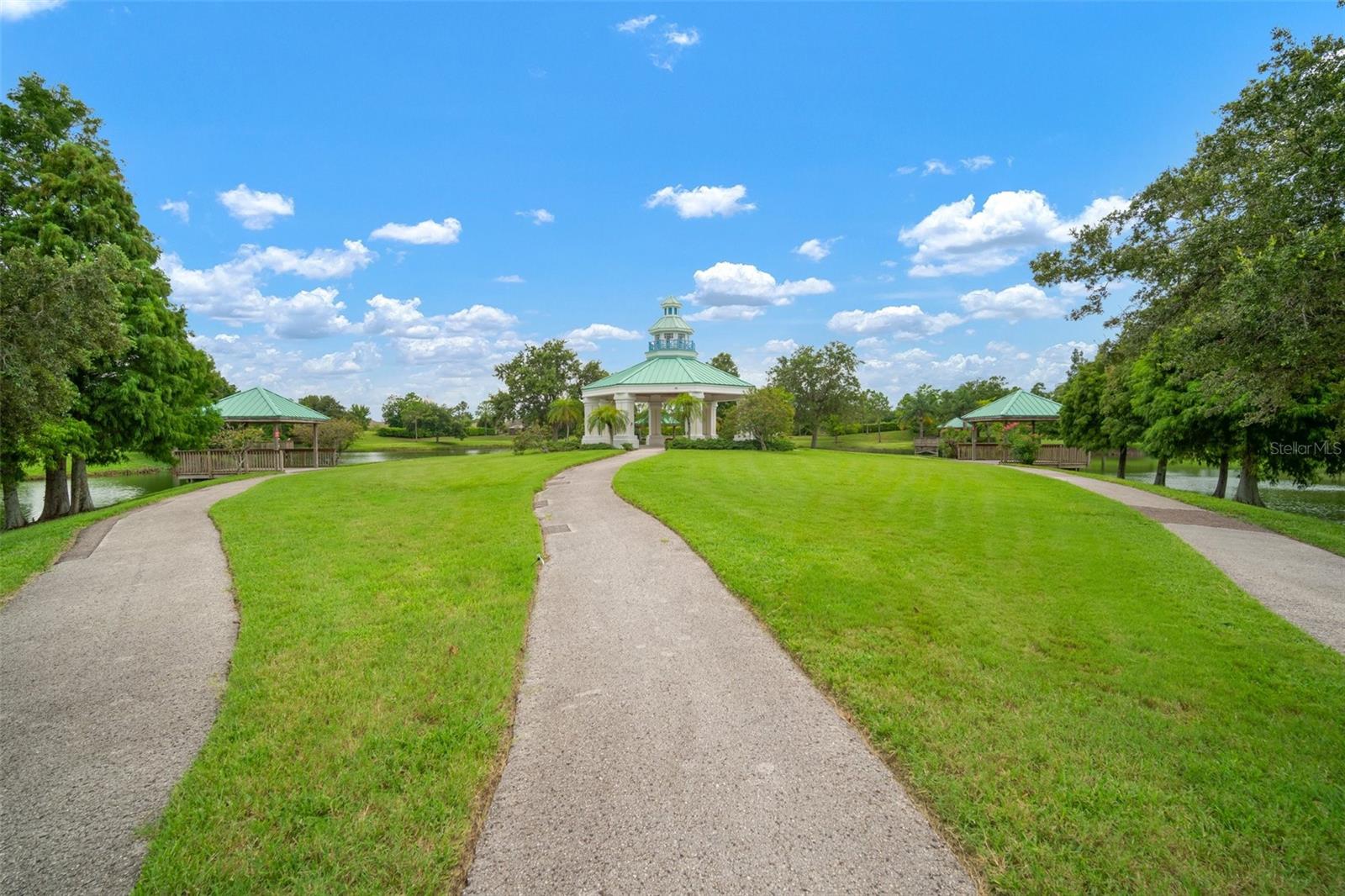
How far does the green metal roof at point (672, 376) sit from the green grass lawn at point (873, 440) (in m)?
18.8

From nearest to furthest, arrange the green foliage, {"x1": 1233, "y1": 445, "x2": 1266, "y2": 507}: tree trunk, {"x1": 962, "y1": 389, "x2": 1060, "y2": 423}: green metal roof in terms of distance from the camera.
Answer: {"x1": 1233, "y1": 445, "x2": 1266, "y2": 507}: tree trunk → the green foliage → {"x1": 962, "y1": 389, "x2": 1060, "y2": 423}: green metal roof

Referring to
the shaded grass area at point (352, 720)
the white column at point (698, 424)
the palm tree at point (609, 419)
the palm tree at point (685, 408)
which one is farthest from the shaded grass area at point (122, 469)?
the shaded grass area at point (352, 720)

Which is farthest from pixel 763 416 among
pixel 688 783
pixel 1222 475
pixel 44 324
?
pixel 688 783

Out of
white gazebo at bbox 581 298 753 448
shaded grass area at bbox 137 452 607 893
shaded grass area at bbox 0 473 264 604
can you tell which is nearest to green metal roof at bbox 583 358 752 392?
white gazebo at bbox 581 298 753 448

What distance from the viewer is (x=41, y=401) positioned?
6398mm

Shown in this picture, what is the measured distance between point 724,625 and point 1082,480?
18.8 meters

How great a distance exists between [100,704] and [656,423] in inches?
1386

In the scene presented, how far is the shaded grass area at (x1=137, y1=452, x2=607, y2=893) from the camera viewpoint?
261cm

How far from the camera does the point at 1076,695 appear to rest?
13.5ft

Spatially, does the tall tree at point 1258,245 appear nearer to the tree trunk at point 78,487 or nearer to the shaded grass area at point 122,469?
the tree trunk at point 78,487

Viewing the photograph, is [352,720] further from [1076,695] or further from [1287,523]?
[1287,523]

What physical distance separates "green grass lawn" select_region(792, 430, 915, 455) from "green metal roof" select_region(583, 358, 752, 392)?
18759 millimetres

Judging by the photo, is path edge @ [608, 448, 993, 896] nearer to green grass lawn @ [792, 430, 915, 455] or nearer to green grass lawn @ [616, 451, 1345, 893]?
green grass lawn @ [616, 451, 1345, 893]

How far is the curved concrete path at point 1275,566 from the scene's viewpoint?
6.19 meters
